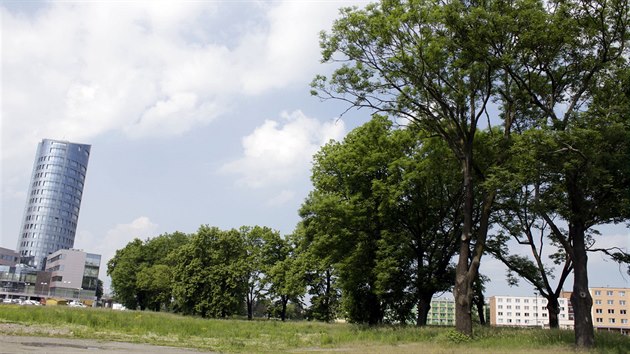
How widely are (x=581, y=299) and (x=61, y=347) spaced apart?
21.1m

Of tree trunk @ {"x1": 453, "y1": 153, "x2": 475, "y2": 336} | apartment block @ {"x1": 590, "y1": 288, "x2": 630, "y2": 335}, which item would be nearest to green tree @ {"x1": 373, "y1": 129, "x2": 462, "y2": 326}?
tree trunk @ {"x1": 453, "y1": 153, "x2": 475, "y2": 336}

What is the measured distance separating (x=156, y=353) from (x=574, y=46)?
23.0 metres

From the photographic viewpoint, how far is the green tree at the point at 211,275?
6425 centimetres

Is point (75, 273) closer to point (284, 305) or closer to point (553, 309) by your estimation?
point (284, 305)

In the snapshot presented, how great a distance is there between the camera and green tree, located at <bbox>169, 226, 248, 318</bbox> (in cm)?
6425

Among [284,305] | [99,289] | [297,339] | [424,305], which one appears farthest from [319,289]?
[99,289]

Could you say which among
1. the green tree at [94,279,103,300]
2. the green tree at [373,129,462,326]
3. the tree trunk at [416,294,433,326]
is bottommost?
the green tree at [94,279,103,300]

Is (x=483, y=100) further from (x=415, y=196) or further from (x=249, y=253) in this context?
(x=249, y=253)

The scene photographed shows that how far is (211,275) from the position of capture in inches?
2562

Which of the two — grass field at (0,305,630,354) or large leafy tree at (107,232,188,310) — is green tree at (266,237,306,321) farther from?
grass field at (0,305,630,354)

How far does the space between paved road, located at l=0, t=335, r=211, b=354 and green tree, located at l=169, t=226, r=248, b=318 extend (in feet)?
155

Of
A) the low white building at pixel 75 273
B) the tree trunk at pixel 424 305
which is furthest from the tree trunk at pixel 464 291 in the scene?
the low white building at pixel 75 273

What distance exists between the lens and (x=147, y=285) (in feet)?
261

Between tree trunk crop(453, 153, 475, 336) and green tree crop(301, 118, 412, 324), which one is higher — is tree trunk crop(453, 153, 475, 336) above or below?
below
